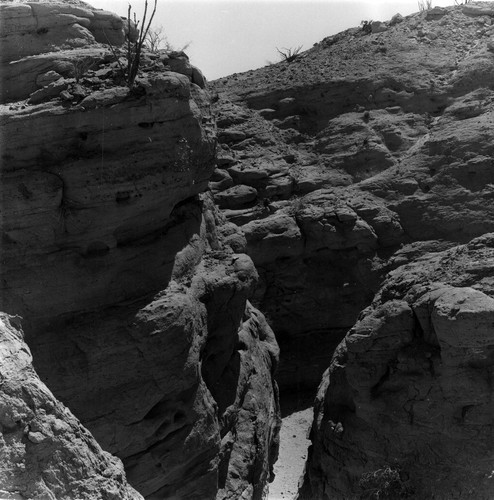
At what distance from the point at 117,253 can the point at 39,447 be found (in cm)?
691

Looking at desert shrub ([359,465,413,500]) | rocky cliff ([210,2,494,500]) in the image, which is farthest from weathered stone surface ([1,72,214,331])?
desert shrub ([359,465,413,500])

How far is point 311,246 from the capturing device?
66.0ft

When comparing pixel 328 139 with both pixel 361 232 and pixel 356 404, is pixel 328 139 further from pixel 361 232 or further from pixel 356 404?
pixel 356 404

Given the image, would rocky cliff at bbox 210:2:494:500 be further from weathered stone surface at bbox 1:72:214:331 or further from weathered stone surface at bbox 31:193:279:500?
weathered stone surface at bbox 1:72:214:331

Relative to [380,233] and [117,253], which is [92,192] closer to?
[117,253]

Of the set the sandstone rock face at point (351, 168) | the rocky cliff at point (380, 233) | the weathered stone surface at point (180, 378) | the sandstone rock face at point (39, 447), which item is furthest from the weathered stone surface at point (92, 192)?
the sandstone rock face at point (351, 168)

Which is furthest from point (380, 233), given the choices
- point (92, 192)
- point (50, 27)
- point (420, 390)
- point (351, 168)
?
point (92, 192)

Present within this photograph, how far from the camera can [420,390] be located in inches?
463

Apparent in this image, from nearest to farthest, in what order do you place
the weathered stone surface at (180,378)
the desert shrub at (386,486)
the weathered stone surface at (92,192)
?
the weathered stone surface at (92,192) → the weathered stone surface at (180,378) → the desert shrub at (386,486)

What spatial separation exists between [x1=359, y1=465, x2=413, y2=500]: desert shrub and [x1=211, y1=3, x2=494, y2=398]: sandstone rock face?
829 cm

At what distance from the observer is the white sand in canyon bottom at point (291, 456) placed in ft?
50.8

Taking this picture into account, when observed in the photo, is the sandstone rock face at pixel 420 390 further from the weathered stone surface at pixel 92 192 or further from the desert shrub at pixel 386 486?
the weathered stone surface at pixel 92 192

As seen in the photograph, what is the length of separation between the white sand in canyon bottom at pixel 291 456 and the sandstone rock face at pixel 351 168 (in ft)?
5.01

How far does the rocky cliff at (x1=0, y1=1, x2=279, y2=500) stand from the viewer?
10.4m
